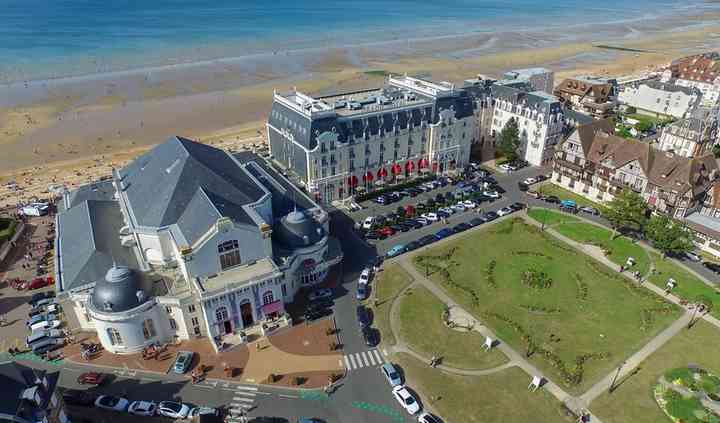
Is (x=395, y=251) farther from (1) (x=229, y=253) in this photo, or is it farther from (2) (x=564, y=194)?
(2) (x=564, y=194)

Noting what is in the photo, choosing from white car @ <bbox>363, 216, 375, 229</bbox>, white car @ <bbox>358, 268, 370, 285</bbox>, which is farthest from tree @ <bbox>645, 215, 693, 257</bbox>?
white car @ <bbox>358, 268, 370, 285</bbox>

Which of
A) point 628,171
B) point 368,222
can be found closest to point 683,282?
point 628,171

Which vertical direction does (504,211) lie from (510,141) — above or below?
below

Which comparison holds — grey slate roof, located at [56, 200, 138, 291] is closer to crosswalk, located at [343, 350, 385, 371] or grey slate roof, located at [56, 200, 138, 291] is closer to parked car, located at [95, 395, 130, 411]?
parked car, located at [95, 395, 130, 411]

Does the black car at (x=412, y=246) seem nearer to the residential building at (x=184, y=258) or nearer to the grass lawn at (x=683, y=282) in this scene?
the residential building at (x=184, y=258)

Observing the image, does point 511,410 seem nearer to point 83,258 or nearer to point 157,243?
point 157,243

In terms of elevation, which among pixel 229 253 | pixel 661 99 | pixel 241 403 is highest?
pixel 661 99
